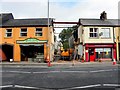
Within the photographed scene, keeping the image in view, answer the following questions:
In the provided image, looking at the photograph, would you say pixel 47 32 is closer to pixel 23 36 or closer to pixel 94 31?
pixel 23 36

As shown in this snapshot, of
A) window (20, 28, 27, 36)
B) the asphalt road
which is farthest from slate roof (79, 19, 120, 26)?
the asphalt road

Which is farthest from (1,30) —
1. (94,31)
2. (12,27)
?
(94,31)

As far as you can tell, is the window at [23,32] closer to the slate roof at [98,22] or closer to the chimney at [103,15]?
the slate roof at [98,22]

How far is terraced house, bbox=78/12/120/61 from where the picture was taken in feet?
145

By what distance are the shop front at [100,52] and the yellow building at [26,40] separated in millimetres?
5997

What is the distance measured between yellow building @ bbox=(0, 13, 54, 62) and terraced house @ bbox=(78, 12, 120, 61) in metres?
5.65

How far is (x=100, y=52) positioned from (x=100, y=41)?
169 centimetres

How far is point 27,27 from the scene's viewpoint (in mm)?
43844

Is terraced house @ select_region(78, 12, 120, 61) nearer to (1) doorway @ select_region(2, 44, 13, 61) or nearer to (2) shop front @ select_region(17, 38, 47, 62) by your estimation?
(2) shop front @ select_region(17, 38, 47, 62)

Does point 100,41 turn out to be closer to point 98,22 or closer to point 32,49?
point 98,22

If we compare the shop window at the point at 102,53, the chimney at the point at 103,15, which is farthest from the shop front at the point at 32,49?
the chimney at the point at 103,15

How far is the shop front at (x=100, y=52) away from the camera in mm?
44312

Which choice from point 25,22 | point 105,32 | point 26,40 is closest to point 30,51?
point 26,40

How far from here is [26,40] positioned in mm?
43531
